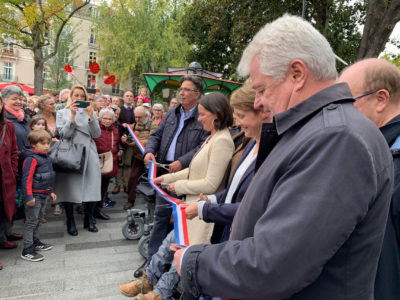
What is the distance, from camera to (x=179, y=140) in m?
3.65

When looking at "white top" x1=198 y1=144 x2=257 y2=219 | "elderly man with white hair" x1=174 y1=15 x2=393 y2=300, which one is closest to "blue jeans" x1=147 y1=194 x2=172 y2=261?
"white top" x1=198 y1=144 x2=257 y2=219

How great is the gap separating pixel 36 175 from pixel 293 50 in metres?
3.89

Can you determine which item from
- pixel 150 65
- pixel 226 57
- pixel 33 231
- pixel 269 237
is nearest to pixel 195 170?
pixel 269 237

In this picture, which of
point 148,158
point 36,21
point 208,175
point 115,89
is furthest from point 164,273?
point 115,89

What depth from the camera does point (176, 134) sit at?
12.1 ft

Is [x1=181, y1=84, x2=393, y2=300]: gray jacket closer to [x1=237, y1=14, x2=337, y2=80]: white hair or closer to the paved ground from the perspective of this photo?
[x1=237, y1=14, x2=337, y2=80]: white hair

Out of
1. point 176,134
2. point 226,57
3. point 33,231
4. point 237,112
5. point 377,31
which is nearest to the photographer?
point 237,112

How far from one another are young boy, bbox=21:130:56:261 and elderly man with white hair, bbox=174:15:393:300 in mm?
3479

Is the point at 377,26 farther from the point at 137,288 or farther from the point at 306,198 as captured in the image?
the point at 306,198

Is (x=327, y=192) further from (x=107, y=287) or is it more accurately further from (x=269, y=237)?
(x=107, y=287)

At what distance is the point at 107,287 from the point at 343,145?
3.23 m

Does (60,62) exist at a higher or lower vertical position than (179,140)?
higher

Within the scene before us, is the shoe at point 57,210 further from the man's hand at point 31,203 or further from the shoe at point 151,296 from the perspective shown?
the shoe at point 151,296

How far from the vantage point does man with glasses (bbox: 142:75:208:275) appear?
348cm
